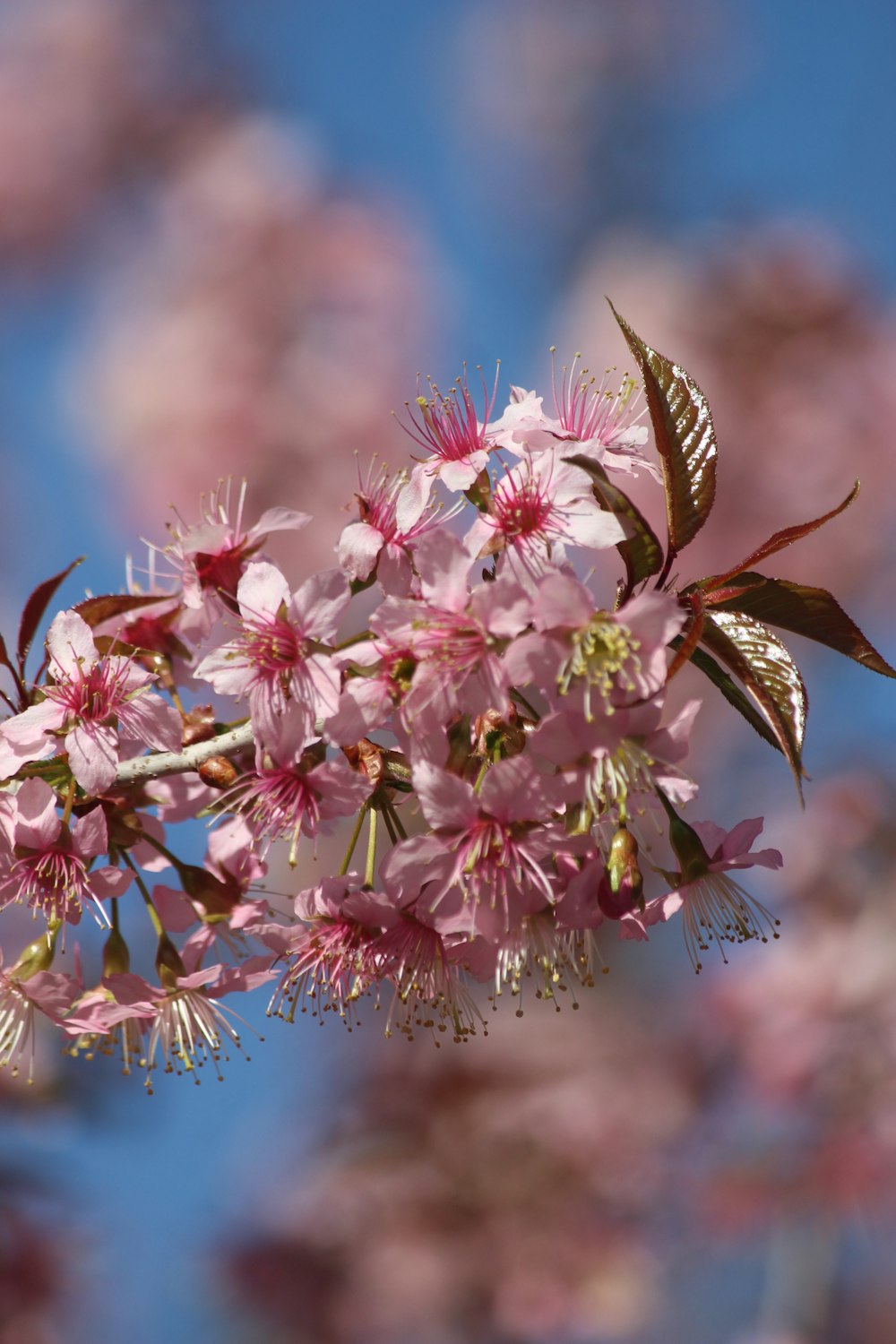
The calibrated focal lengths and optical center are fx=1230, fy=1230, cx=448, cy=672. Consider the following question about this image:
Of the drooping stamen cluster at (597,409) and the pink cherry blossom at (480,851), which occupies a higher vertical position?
the drooping stamen cluster at (597,409)

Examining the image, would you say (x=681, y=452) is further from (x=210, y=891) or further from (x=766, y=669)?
(x=210, y=891)

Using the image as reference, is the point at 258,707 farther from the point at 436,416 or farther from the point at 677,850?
the point at 677,850

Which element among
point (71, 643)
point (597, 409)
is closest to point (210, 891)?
point (71, 643)

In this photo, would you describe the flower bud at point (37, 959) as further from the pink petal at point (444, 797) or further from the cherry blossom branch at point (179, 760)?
the pink petal at point (444, 797)

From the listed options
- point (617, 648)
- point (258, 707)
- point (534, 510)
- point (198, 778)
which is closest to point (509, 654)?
point (617, 648)

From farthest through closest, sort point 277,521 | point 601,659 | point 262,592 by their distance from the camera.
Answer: point 277,521 < point 262,592 < point 601,659

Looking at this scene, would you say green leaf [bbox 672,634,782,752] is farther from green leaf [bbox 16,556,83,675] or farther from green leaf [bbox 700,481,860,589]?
green leaf [bbox 16,556,83,675]

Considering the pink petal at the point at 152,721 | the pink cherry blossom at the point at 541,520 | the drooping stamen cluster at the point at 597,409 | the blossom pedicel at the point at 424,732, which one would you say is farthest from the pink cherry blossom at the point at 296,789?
the drooping stamen cluster at the point at 597,409
